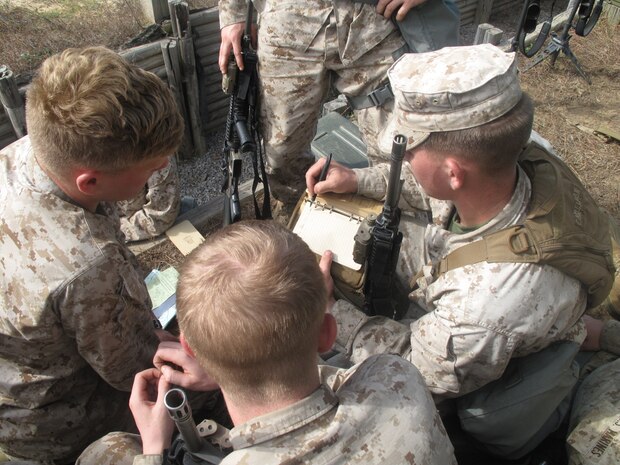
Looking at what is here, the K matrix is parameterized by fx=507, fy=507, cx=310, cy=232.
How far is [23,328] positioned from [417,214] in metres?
2.37

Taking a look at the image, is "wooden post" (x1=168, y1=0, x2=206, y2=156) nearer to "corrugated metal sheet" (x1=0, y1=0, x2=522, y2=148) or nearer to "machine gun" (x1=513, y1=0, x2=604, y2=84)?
"corrugated metal sheet" (x1=0, y1=0, x2=522, y2=148)

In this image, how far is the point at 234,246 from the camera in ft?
5.07

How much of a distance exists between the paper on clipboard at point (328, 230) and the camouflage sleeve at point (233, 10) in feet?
5.59

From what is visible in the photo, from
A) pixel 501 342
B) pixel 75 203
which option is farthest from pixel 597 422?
pixel 75 203

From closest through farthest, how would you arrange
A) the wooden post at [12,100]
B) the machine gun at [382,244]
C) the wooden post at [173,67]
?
the machine gun at [382,244] < the wooden post at [12,100] < the wooden post at [173,67]

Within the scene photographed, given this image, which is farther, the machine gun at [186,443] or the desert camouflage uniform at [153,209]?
the desert camouflage uniform at [153,209]

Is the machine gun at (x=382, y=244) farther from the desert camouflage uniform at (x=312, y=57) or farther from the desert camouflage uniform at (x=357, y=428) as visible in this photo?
the desert camouflage uniform at (x=312, y=57)

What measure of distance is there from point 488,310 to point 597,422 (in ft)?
2.78

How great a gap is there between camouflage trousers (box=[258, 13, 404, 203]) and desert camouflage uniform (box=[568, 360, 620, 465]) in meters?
1.84

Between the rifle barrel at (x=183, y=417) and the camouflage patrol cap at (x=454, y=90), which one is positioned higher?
the camouflage patrol cap at (x=454, y=90)

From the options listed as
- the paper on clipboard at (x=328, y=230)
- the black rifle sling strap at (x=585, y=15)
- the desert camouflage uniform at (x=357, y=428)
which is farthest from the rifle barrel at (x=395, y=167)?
the black rifle sling strap at (x=585, y=15)

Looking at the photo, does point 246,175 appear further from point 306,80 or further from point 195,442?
point 195,442

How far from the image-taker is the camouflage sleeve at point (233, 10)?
387 centimetres

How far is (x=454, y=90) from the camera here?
216 cm
